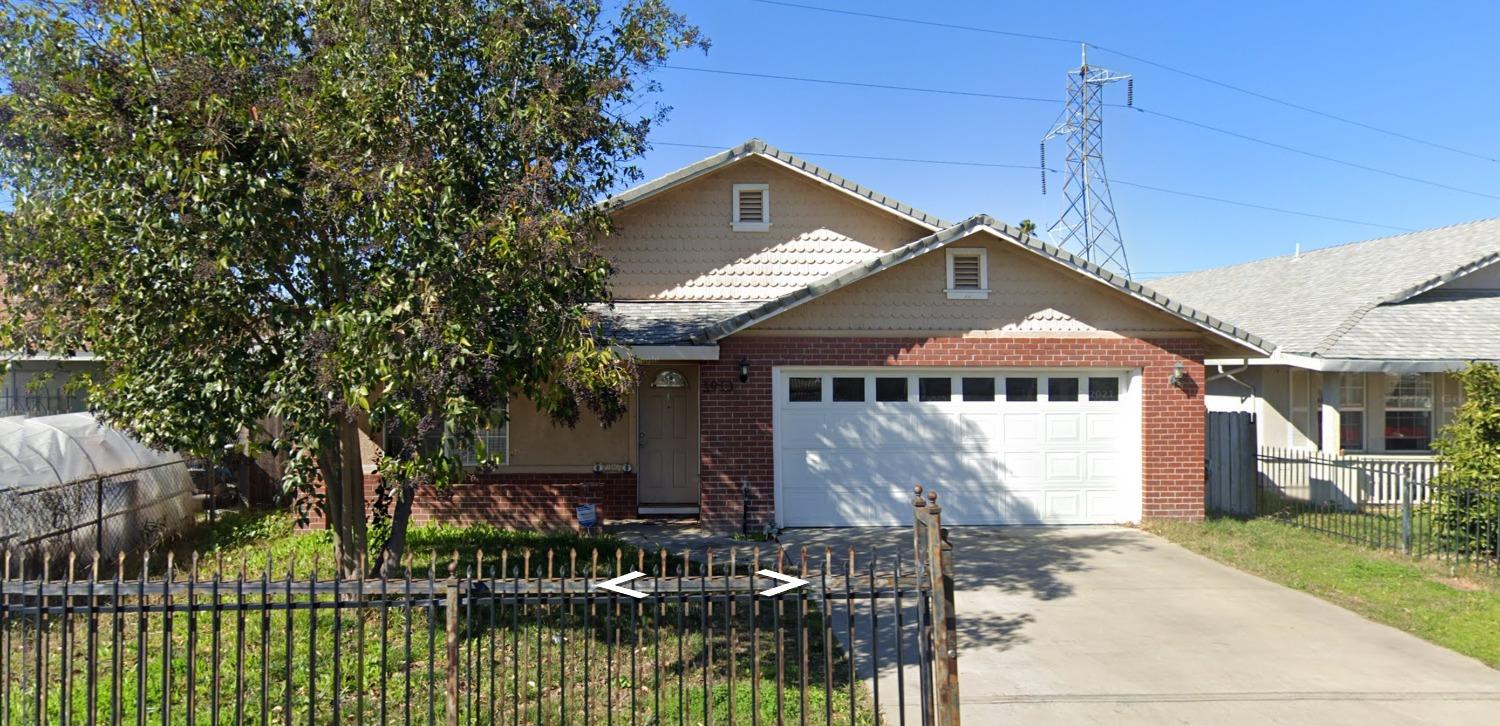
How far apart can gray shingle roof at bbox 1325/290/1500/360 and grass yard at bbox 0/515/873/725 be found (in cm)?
1177

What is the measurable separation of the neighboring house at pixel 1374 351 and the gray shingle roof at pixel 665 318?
6.93 meters

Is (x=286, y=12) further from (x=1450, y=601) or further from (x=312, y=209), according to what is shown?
(x=1450, y=601)

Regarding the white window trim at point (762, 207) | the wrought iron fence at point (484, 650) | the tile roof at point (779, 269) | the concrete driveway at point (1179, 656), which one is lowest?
the concrete driveway at point (1179, 656)

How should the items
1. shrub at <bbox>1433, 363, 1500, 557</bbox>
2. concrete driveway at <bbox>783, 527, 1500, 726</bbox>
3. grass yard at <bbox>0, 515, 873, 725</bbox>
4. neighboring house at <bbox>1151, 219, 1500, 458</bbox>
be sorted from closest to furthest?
1. grass yard at <bbox>0, 515, 873, 725</bbox>
2. concrete driveway at <bbox>783, 527, 1500, 726</bbox>
3. shrub at <bbox>1433, 363, 1500, 557</bbox>
4. neighboring house at <bbox>1151, 219, 1500, 458</bbox>

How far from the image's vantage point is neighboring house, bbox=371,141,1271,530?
1287 cm

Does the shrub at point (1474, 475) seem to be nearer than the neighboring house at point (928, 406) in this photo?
Yes

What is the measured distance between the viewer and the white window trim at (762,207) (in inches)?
594

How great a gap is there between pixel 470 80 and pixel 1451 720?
828 centimetres

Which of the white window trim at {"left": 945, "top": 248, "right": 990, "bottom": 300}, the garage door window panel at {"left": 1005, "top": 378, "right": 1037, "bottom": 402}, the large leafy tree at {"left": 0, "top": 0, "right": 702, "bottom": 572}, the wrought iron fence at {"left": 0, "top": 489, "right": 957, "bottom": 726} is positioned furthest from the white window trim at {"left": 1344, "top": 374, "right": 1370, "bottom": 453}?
the large leafy tree at {"left": 0, "top": 0, "right": 702, "bottom": 572}

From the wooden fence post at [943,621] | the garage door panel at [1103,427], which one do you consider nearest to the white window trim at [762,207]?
the garage door panel at [1103,427]

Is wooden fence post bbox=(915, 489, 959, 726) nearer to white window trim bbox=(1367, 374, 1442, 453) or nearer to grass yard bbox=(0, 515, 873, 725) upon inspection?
grass yard bbox=(0, 515, 873, 725)

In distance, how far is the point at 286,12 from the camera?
8102 millimetres

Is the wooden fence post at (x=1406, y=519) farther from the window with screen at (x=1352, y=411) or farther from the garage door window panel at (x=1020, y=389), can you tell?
the window with screen at (x=1352, y=411)

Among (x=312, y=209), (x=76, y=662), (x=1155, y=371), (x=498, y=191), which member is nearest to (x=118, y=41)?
(x=312, y=209)
